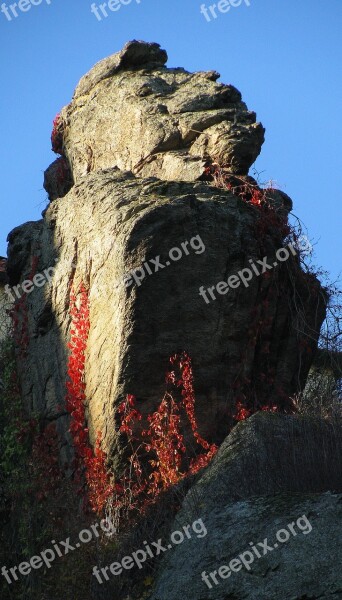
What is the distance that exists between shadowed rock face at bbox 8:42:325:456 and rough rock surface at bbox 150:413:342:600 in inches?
63.6

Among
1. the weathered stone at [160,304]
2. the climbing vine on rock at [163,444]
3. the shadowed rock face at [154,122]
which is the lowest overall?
the climbing vine on rock at [163,444]

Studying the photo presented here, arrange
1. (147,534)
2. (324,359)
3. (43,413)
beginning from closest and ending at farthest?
(147,534) → (43,413) → (324,359)

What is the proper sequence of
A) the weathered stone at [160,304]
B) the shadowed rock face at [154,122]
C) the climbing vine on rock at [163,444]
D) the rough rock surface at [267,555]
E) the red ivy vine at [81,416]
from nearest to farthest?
the rough rock surface at [267,555] < the climbing vine on rock at [163,444] < the red ivy vine at [81,416] < the weathered stone at [160,304] < the shadowed rock face at [154,122]

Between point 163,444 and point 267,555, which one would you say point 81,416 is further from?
point 267,555

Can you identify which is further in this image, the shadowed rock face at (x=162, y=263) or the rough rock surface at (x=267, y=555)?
the shadowed rock face at (x=162, y=263)

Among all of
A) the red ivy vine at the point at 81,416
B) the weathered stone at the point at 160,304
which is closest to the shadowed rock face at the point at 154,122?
the weathered stone at the point at 160,304

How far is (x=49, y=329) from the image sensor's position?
11891mm

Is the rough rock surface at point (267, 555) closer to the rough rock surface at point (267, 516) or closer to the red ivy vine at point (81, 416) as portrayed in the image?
the rough rock surface at point (267, 516)

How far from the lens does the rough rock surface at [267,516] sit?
21.5ft

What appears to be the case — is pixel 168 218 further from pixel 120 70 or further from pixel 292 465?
pixel 120 70

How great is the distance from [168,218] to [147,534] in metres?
3.41

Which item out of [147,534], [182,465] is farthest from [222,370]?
[147,534]

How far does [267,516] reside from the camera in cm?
707

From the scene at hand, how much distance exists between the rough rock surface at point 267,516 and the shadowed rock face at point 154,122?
4456 millimetres
